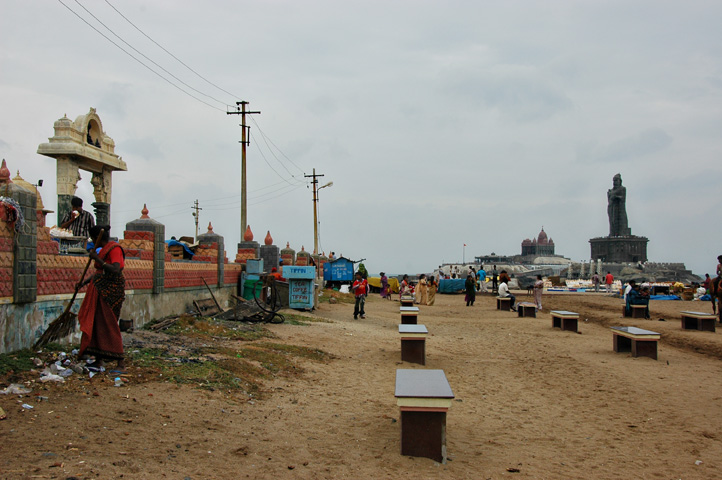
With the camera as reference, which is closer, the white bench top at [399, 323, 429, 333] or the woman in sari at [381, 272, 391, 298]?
the white bench top at [399, 323, 429, 333]

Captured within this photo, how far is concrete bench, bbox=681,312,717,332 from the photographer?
638 inches

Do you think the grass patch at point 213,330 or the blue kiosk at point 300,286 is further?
the blue kiosk at point 300,286

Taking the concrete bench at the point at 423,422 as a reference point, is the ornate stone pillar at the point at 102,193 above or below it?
above

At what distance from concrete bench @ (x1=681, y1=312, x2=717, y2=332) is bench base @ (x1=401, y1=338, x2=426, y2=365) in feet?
32.9

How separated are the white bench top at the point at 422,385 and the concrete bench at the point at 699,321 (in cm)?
1309

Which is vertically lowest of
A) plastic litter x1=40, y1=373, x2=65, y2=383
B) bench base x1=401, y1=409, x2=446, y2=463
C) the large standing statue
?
bench base x1=401, y1=409, x2=446, y2=463

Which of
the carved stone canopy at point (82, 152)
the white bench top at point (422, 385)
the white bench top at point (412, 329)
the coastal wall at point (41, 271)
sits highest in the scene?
the carved stone canopy at point (82, 152)

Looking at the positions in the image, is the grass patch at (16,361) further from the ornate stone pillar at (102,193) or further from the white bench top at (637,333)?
the white bench top at (637,333)

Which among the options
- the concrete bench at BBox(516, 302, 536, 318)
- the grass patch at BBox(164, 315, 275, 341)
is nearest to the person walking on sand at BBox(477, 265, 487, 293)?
the concrete bench at BBox(516, 302, 536, 318)

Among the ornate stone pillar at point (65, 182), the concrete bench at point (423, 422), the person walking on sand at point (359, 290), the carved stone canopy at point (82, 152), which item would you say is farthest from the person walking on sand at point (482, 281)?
the concrete bench at point (423, 422)

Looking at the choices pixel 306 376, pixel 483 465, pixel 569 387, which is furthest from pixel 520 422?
pixel 306 376

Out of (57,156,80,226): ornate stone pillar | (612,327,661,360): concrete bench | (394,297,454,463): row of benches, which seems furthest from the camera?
(57,156,80,226): ornate stone pillar

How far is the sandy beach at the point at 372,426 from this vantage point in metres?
4.74

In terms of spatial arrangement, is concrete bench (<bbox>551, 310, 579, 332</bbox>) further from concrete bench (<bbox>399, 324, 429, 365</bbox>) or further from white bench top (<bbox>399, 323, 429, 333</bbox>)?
concrete bench (<bbox>399, 324, 429, 365</bbox>)
